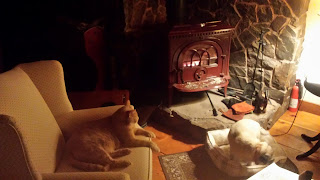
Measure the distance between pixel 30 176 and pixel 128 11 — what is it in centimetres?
176

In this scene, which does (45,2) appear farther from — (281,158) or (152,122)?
(281,158)

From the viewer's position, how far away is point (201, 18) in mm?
3012

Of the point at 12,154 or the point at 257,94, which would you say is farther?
the point at 257,94

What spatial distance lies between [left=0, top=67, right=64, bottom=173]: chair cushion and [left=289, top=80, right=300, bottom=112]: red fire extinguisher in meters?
2.25

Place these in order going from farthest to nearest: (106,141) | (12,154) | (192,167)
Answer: (192,167) → (106,141) → (12,154)

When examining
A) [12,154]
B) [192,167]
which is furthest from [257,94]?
[12,154]

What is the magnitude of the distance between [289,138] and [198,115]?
82cm

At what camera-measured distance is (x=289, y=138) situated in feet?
8.16

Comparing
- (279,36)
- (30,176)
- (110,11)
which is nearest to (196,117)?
(279,36)

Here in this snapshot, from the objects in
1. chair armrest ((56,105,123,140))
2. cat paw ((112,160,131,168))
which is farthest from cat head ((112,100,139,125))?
cat paw ((112,160,131,168))

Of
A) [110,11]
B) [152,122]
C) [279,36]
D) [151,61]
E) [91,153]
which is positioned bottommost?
[152,122]

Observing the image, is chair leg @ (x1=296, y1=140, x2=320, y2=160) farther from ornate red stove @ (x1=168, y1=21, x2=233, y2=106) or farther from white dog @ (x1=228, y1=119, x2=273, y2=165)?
ornate red stove @ (x1=168, y1=21, x2=233, y2=106)

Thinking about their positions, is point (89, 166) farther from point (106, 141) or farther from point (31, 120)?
point (31, 120)

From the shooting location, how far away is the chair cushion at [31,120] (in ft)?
4.27
